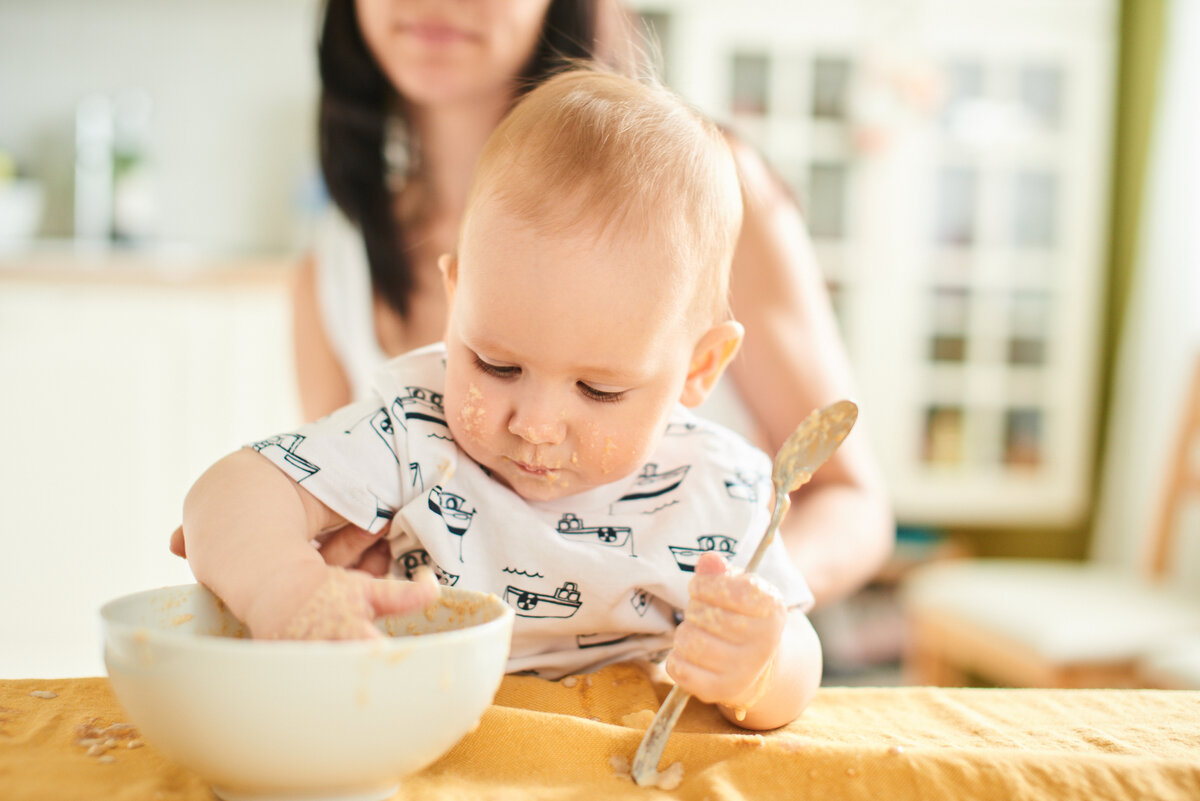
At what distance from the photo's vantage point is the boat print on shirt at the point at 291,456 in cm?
63

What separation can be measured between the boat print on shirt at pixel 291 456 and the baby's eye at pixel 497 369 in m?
0.12

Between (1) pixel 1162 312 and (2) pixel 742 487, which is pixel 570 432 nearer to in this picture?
(2) pixel 742 487

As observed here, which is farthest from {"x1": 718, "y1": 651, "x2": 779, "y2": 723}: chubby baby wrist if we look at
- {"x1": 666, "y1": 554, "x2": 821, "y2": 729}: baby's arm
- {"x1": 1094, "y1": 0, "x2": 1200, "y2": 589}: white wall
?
{"x1": 1094, "y1": 0, "x2": 1200, "y2": 589}: white wall

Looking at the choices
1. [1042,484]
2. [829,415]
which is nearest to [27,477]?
[829,415]

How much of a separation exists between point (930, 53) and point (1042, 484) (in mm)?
1473

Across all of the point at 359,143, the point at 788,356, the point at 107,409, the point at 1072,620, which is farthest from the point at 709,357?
the point at 107,409

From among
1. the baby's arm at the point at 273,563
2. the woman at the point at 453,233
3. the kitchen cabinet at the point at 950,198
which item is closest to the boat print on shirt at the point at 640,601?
the baby's arm at the point at 273,563

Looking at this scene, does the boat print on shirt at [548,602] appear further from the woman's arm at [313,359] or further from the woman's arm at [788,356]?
the woman's arm at [313,359]

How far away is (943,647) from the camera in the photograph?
2.63m

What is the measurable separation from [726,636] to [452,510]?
0.73ft

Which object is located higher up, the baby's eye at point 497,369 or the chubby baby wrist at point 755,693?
the baby's eye at point 497,369

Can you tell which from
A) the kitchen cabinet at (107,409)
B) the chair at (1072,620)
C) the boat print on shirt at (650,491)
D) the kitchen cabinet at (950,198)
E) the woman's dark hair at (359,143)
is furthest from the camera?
the kitchen cabinet at (950,198)

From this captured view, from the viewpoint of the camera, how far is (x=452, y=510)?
2.28ft

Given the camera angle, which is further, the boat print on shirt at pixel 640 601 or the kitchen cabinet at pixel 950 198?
the kitchen cabinet at pixel 950 198
